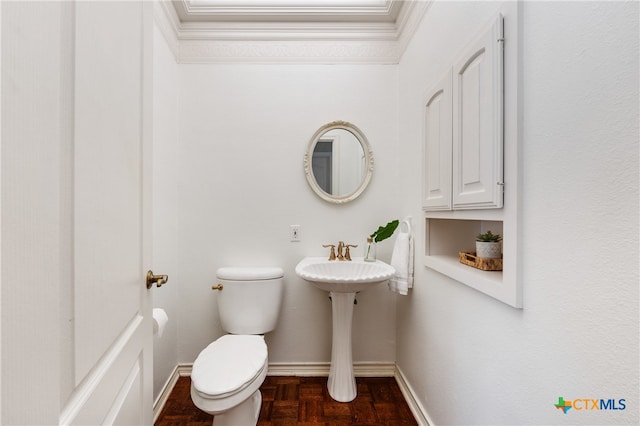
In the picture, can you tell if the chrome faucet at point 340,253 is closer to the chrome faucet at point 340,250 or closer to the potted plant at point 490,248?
the chrome faucet at point 340,250

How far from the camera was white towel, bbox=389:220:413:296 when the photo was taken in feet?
5.14

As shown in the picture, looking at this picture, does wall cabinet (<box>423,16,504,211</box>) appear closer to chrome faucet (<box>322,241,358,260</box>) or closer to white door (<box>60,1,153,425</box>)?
chrome faucet (<box>322,241,358,260</box>)

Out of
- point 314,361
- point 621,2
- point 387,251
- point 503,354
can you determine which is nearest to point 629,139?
point 621,2

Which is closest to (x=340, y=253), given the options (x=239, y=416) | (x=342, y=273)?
(x=342, y=273)

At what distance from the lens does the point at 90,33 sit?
456mm

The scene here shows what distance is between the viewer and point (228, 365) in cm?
127

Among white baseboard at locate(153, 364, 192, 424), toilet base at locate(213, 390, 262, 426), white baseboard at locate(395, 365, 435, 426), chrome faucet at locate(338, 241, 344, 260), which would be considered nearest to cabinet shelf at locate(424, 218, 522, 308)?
chrome faucet at locate(338, 241, 344, 260)

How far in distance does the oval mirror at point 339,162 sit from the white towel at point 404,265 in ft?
1.48

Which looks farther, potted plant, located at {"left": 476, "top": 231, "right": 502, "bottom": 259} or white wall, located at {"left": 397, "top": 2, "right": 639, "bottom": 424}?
potted plant, located at {"left": 476, "top": 231, "right": 502, "bottom": 259}

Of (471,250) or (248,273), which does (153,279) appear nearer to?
(248,273)

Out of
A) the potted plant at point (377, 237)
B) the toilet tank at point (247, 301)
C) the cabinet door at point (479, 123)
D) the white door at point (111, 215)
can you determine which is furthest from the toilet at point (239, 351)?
the cabinet door at point (479, 123)

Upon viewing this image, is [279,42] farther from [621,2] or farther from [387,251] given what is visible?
[621,2]

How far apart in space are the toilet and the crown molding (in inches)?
56.4

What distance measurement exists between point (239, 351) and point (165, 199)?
3.19 feet
